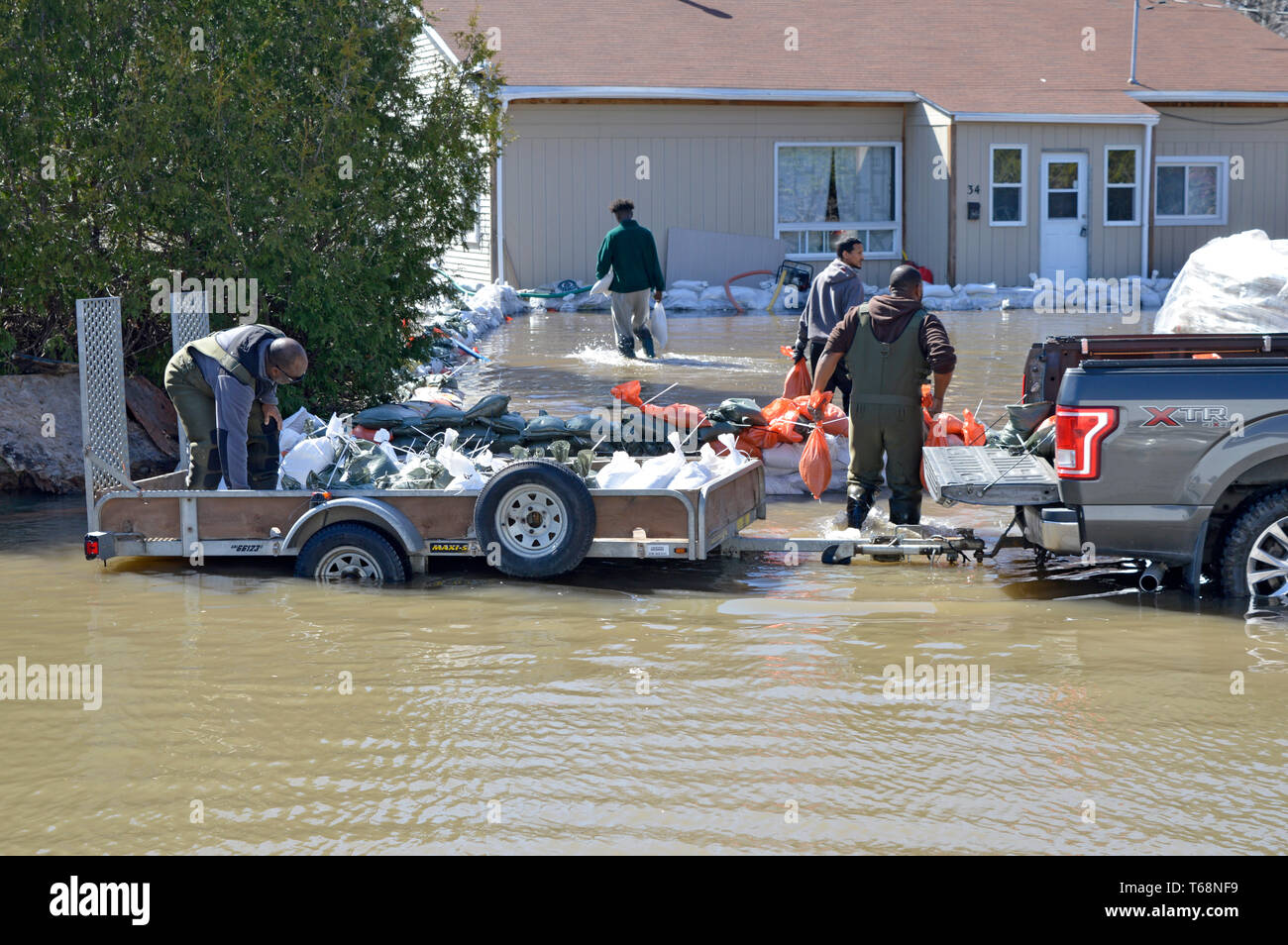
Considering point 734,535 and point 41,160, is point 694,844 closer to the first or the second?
point 734,535

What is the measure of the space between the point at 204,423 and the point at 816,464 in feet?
13.0

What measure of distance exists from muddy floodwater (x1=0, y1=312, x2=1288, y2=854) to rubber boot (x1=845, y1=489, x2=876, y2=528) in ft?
2.31

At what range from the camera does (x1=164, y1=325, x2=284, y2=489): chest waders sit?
29.1ft

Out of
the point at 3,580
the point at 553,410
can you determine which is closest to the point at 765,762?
the point at 3,580

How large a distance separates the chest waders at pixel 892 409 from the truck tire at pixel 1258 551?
2.08 m

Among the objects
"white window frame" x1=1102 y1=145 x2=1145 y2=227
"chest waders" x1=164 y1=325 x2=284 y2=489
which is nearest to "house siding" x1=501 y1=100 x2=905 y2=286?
"white window frame" x1=1102 y1=145 x2=1145 y2=227

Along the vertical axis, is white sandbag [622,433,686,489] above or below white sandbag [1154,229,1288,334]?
below

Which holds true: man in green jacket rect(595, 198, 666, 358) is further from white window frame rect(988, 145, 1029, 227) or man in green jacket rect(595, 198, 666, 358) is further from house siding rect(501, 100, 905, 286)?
white window frame rect(988, 145, 1029, 227)

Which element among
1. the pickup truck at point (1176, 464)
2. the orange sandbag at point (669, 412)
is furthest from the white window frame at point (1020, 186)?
the pickup truck at point (1176, 464)

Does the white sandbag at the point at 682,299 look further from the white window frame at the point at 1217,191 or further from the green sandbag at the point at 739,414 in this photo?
the green sandbag at the point at 739,414

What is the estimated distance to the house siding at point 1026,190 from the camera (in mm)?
25938

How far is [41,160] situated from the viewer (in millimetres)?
11438
